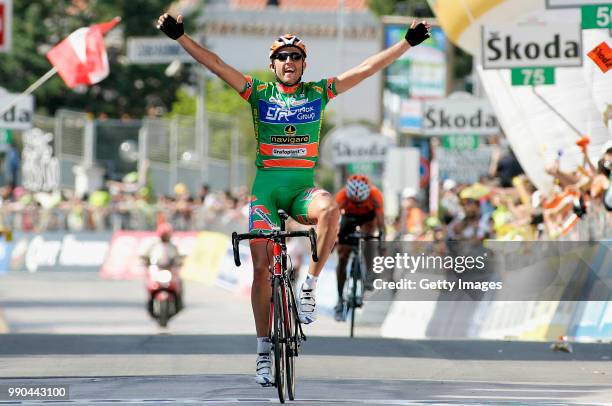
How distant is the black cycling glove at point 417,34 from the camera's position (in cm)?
1227

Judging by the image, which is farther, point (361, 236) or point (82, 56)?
point (82, 56)

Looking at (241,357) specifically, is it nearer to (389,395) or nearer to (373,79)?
(389,395)

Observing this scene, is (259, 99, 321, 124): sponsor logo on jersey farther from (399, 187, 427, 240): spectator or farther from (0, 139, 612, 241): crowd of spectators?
(399, 187, 427, 240): spectator

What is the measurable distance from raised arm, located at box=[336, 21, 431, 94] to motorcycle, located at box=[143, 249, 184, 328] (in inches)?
539

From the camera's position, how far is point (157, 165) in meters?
45.8

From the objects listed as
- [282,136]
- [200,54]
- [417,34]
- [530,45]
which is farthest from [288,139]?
[530,45]

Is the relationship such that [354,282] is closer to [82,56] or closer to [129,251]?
[82,56]

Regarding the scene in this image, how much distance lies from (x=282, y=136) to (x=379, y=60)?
86 centimetres

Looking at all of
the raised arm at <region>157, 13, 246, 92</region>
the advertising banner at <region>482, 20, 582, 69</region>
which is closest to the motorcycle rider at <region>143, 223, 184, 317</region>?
the advertising banner at <region>482, 20, 582, 69</region>

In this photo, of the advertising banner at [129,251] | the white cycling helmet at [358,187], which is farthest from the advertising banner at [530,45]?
the advertising banner at [129,251]

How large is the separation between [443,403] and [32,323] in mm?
17563

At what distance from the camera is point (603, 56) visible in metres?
17.0

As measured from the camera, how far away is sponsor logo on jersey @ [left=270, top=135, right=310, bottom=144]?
39.5ft

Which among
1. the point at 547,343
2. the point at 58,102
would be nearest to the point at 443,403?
the point at 547,343
